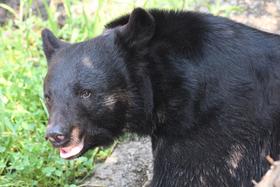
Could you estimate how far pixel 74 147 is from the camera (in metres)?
4.20

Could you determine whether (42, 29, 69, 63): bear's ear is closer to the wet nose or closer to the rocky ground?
the wet nose

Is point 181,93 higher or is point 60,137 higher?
point 181,93

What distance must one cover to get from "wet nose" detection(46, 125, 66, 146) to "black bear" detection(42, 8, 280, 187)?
3 cm

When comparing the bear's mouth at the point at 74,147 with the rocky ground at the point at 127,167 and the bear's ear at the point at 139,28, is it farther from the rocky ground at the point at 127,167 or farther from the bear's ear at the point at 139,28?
the rocky ground at the point at 127,167

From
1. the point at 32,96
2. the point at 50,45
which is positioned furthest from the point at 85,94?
the point at 32,96

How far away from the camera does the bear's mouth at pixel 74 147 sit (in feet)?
13.4

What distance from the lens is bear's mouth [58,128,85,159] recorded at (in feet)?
13.4

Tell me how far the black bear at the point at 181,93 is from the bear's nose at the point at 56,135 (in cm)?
2

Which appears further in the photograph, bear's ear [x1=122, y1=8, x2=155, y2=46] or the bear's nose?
bear's ear [x1=122, y1=8, x2=155, y2=46]

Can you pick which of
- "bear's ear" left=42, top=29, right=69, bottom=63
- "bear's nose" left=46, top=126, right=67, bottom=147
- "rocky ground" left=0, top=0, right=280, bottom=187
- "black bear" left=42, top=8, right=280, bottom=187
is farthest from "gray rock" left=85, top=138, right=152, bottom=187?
"bear's nose" left=46, top=126, right=67, bottom=147

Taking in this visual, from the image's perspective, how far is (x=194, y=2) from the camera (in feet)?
24.9

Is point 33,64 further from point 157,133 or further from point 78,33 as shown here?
point 157,133

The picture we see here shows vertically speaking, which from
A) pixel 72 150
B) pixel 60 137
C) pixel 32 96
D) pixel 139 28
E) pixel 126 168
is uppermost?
pixel 139 28

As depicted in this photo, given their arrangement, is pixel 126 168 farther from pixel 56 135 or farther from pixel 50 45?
pixel 56 135
